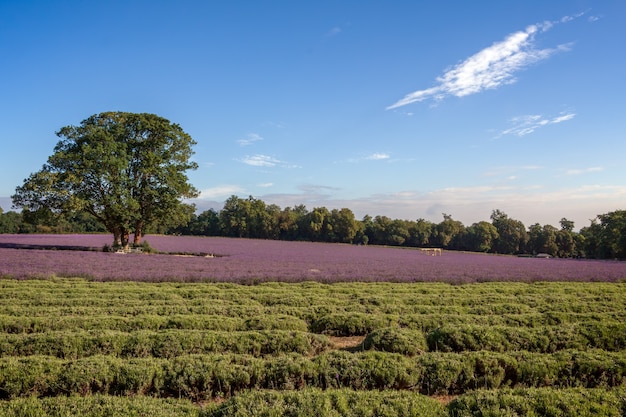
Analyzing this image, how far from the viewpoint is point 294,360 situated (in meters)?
6.05

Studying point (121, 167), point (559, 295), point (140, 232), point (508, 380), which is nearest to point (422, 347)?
point (508, 380)

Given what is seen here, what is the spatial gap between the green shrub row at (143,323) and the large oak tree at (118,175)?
16.8 meters

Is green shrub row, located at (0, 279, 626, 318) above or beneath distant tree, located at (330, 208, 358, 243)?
beneath

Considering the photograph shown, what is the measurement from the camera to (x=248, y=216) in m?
70.8

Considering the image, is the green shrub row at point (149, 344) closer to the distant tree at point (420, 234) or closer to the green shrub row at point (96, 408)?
the green shrub row at point (96, 408)

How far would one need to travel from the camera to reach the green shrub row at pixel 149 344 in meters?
6.46

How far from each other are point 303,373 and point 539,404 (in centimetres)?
320

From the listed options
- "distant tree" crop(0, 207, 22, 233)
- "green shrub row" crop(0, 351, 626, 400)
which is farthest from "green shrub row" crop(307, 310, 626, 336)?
"distant tree" crop(0, 207, 22, 233)

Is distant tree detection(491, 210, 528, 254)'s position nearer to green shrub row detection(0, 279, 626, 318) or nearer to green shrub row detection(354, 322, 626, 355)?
green shrub row detection(0, 279, 626, 318)

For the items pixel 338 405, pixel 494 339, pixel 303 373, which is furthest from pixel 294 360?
pixel 494 339

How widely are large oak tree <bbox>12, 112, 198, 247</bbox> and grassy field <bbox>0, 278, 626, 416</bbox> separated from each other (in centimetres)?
1442

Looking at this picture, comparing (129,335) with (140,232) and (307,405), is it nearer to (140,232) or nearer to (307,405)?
(307,405)

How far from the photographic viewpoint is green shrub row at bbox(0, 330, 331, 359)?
646 cm

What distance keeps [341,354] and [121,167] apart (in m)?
22.3
